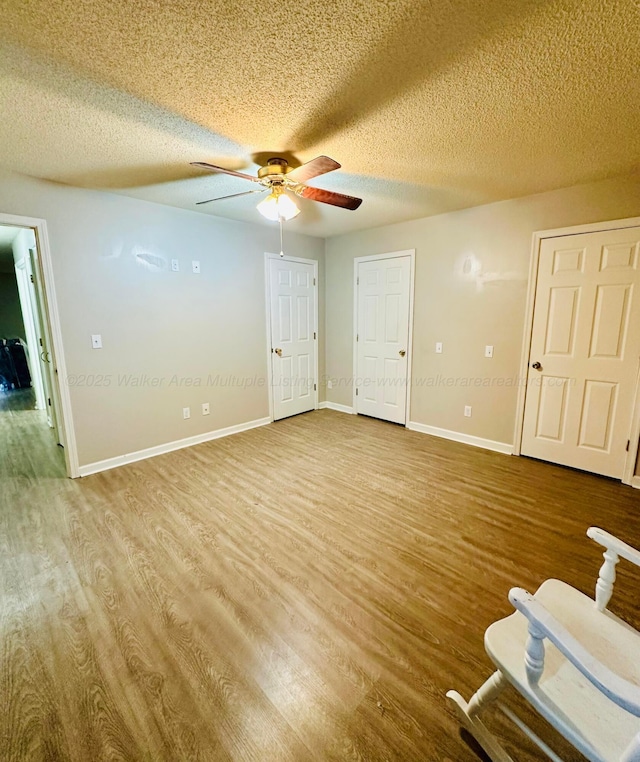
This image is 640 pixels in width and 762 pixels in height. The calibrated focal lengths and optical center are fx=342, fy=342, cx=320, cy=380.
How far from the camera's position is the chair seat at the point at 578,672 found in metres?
0.83

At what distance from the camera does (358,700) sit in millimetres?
1271

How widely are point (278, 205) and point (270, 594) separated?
234 cm

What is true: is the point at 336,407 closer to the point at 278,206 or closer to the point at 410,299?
the point at 410,299

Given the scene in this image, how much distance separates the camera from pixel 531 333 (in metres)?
3.17

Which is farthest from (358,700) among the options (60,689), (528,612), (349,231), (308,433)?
(349,231)

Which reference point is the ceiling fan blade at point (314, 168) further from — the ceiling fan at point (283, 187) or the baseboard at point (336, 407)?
the baseboard at point (336, 407)

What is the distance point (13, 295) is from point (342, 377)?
24.3 feet

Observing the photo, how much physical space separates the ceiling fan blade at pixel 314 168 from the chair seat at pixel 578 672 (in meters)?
2.09

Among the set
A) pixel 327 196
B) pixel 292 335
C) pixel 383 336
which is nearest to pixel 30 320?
pixel 292 335

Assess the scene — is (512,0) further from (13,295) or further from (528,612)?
(13,295)

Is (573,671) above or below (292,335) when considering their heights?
below

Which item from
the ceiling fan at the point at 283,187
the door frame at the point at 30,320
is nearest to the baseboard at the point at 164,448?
the door frame at the point at 30,320

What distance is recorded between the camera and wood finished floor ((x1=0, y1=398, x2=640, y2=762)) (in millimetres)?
1189

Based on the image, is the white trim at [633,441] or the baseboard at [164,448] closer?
the white trim at [633,441]
